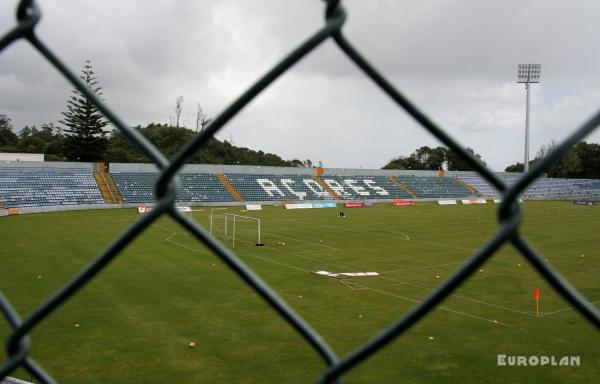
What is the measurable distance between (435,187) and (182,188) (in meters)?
28.9

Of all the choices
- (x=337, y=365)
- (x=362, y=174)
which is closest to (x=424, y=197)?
(x=362, y=174)

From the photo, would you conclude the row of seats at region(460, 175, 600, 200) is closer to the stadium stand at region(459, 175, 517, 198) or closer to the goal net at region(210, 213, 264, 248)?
the stadium stand at region(459, 175, 517, 198)

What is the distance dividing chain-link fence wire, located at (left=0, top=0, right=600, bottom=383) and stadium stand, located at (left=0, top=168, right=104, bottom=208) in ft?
129

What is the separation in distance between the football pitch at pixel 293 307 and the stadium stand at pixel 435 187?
33939 mm

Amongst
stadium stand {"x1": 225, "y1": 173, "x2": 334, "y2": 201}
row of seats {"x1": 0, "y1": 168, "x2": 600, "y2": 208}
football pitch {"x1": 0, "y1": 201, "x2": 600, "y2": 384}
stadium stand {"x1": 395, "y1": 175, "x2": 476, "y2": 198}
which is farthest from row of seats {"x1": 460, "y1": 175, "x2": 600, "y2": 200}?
football pitch {"x1": 0, "y1": 201, "x2": 600, "y2": 384}

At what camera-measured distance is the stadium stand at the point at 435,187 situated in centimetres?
5812

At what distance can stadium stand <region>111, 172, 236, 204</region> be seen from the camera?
145 feet

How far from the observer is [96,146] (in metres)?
50.8

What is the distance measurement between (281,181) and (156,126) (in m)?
25.4

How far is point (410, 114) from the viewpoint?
87cm

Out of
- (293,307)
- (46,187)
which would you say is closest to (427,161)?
(46,187)

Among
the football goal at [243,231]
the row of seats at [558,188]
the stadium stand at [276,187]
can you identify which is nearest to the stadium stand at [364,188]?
the stadium stand at [276,187]

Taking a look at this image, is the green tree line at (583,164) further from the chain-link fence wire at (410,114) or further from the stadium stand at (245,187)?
the chain-link fence wire at (410,114)

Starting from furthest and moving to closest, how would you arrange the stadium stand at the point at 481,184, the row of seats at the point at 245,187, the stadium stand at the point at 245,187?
the stadium stand at the point at 481,184, the stadium stand at the point at 245,187, the row of seats at the point at 245,187
